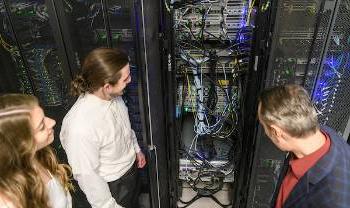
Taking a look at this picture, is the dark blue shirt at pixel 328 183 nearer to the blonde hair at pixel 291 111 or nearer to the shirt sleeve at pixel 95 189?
the blonde hair at pixel 291 111

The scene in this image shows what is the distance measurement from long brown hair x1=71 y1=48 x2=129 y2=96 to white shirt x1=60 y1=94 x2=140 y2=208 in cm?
9

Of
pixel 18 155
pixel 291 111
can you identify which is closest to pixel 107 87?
pixel 18 155

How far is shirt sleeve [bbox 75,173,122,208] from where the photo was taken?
166cm

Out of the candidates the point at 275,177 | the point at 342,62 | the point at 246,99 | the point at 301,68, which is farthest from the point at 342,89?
the point at 275,177

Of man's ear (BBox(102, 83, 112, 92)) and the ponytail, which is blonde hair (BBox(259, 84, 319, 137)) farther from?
the ponytail

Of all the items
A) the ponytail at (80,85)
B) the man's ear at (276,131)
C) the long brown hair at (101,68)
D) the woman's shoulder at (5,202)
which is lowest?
the woman's shoulder at (5,202)

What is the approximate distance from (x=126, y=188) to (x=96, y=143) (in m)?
0.55

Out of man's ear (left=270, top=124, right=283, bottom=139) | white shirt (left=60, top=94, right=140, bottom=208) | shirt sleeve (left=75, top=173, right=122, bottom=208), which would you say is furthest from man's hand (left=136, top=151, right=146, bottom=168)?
man's ear (left=270, top=124, right=283, bottom=139)

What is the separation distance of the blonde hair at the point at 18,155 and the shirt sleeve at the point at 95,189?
44cm

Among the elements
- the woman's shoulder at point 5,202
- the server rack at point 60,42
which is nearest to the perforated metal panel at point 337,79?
the server rack at point 60,42

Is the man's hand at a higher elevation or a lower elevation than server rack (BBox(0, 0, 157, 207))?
lower

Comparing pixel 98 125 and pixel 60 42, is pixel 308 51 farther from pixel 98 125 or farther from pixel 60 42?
pixel 60 42

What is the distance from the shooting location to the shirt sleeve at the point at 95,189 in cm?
166

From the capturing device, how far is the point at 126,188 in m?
2.06
